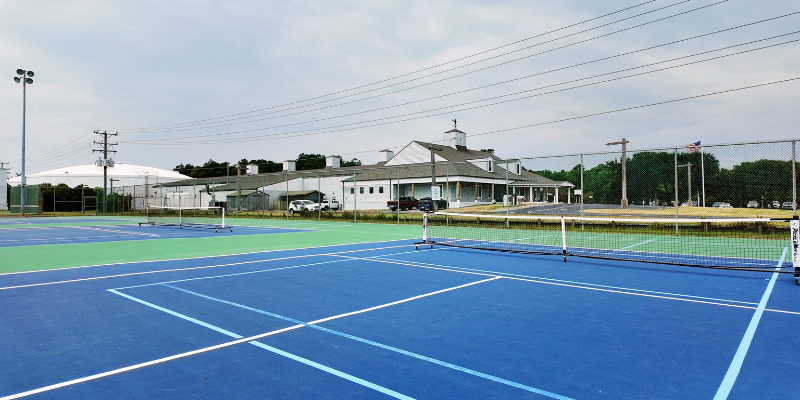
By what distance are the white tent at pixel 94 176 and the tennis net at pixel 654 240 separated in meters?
67.7

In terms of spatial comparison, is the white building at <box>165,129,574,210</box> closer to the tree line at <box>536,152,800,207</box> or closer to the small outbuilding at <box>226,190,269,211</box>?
the small outbuilding at <box>226,190,269,211</box>

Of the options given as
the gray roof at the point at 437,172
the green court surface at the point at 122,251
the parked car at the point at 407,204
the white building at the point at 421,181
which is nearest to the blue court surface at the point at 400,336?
the green court surface at the point at 122,251

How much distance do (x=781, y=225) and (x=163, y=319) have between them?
19732mm

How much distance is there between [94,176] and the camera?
7488 centimetres

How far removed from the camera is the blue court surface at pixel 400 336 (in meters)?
3.46

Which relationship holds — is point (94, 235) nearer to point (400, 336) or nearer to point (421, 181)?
point (400, 336)

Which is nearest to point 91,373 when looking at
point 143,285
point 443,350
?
point 443,350

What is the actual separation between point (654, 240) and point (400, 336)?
13957mm

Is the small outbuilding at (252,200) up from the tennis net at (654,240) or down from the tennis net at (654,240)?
up

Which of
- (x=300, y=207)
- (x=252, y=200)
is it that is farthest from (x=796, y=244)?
(x=252, y=200)

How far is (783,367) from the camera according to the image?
3.81 metres

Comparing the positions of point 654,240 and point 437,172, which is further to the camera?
point 437,172

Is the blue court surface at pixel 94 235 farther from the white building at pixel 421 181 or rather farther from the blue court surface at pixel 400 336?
the white building at pixel 421 181

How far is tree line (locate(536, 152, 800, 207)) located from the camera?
14305mm
